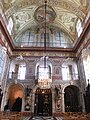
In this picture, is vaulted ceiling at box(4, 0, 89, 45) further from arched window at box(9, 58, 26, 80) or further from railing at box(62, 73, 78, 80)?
railing at box(62, 73, 78, 80)

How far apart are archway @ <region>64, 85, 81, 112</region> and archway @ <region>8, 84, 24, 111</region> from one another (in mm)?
5141

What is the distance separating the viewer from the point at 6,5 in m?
12.8

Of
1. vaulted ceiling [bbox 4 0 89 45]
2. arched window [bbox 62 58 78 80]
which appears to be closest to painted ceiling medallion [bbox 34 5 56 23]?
vaulted ceiling [bbox 4 0 89 45]

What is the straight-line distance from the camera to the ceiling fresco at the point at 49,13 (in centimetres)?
1291

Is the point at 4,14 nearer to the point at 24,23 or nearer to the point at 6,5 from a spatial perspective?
the point at 6,5

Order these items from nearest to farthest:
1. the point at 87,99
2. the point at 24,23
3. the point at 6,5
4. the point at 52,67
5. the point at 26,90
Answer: the point at 87,99
the point at 6,5
the point at 26,90
the point at 52,67
the point at 24,23

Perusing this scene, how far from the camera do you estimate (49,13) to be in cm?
1546

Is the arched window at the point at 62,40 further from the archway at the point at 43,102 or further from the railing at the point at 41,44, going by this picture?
the archway at the point at 43,102

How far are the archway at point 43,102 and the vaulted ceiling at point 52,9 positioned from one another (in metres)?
7.70

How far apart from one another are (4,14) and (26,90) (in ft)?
26.5

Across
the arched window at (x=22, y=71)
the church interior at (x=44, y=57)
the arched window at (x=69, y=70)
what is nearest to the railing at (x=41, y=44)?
the church interior at (x=44, y=57)

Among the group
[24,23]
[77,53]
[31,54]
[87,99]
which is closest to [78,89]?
[87,99]

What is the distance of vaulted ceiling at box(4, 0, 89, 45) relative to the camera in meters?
12.8

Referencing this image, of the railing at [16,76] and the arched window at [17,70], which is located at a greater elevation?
the arched window at [17,70]
